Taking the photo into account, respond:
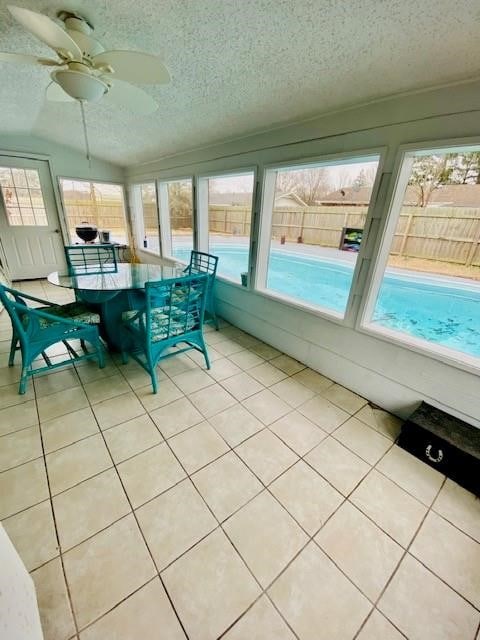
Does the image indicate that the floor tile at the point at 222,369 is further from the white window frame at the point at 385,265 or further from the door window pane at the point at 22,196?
the door window pane at the point at 22,196

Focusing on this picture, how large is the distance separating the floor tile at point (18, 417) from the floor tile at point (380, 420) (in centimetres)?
235

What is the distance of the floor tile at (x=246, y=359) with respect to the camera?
252 centimetres

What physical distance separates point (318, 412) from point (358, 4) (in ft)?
7.41

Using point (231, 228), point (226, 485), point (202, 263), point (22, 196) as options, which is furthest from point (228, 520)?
point (231, 228)

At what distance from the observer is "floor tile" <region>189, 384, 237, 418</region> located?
6.32ft

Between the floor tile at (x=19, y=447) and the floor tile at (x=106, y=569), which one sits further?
the floor tile at (x=19, y=447)

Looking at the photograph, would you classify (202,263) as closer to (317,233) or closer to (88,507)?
(88,507)

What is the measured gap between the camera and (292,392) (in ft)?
7.13

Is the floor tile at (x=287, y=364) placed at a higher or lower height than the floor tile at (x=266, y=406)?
higher

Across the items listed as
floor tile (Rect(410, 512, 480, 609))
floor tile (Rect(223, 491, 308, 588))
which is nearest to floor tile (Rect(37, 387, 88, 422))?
floor tile (Rect(223, 491, 308, 588))

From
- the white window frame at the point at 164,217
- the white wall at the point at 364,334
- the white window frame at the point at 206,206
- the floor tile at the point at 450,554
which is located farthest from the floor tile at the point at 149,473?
the white window frame at the point at 164,217

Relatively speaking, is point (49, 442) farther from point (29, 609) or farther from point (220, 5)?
point (220, 5)

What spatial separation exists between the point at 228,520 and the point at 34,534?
87 centimetres

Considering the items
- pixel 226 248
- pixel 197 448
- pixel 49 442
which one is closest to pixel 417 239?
pixel 197 448
